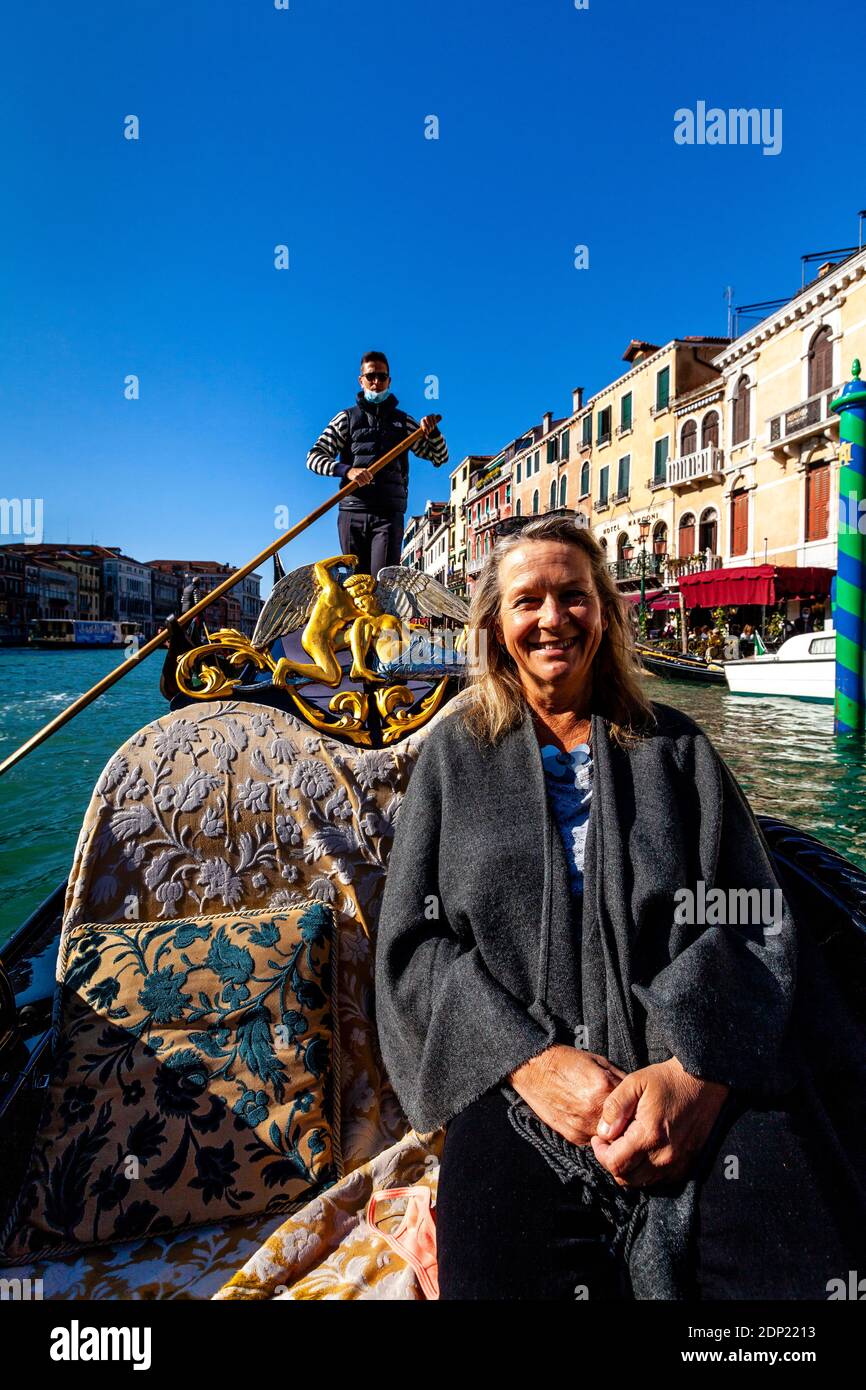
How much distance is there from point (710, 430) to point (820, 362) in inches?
170

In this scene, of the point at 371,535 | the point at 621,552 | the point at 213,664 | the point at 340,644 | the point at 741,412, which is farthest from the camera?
the point at 621,552

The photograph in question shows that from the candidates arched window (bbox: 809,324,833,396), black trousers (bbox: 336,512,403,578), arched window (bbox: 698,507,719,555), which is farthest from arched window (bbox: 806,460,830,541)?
black trousers (bbox: 336,512,403,578)

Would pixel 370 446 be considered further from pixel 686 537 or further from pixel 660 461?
pixel 660 461

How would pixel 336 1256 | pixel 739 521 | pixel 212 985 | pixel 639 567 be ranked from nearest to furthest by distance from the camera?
pixel 336 1256 → pixel 212 985 → pixel 739 521 → pixel 639 567

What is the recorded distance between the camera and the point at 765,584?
15.5 metres

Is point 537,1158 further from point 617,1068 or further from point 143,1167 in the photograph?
point 143,1167

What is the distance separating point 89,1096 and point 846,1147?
1.11m

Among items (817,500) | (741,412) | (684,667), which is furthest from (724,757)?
(741,412)

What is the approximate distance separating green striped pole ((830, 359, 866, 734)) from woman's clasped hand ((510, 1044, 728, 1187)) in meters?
6.80

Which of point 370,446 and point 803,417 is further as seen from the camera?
point 803,417

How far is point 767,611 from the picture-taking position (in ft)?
56.7

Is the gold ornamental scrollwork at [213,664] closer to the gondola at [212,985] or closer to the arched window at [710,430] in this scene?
the gondola at [212,985]

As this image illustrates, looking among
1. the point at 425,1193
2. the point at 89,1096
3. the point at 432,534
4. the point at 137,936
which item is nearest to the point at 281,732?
the point at 137,936

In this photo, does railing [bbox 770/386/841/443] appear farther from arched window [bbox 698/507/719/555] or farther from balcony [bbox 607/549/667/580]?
balcony [bbox 607/549/667/580]
